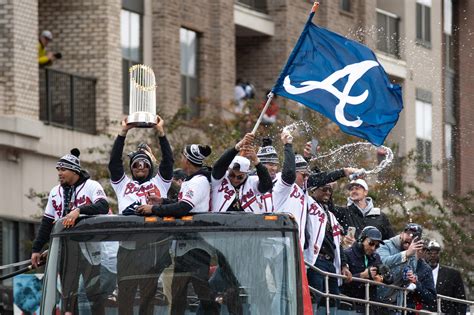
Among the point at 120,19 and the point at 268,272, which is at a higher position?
the point at 120,19

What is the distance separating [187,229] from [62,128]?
676 inches

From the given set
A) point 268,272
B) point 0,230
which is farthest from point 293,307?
point 0,230

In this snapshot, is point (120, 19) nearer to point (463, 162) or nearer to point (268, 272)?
point (463, 162)

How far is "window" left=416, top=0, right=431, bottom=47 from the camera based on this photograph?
1853 inches

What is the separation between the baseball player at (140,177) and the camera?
1809cm

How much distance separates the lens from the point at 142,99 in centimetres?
1805

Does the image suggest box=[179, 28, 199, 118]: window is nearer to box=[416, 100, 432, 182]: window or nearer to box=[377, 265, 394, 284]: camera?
box=[416, 100, 432, 182]: window

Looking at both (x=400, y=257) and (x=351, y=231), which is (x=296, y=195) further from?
(x=351, y=231)

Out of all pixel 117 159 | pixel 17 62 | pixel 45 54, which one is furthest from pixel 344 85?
pixel 45 54

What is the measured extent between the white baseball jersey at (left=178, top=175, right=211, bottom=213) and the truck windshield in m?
0.51

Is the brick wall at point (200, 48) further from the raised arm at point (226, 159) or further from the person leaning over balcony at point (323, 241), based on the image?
the raised arm at point (226, 159)

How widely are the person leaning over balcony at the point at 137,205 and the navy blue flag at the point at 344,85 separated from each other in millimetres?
2686

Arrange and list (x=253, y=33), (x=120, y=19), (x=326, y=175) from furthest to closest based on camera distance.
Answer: (x=253, y=33) < (x=120, y=19) < (x=326, y=175)

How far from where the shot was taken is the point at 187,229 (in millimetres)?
16797
